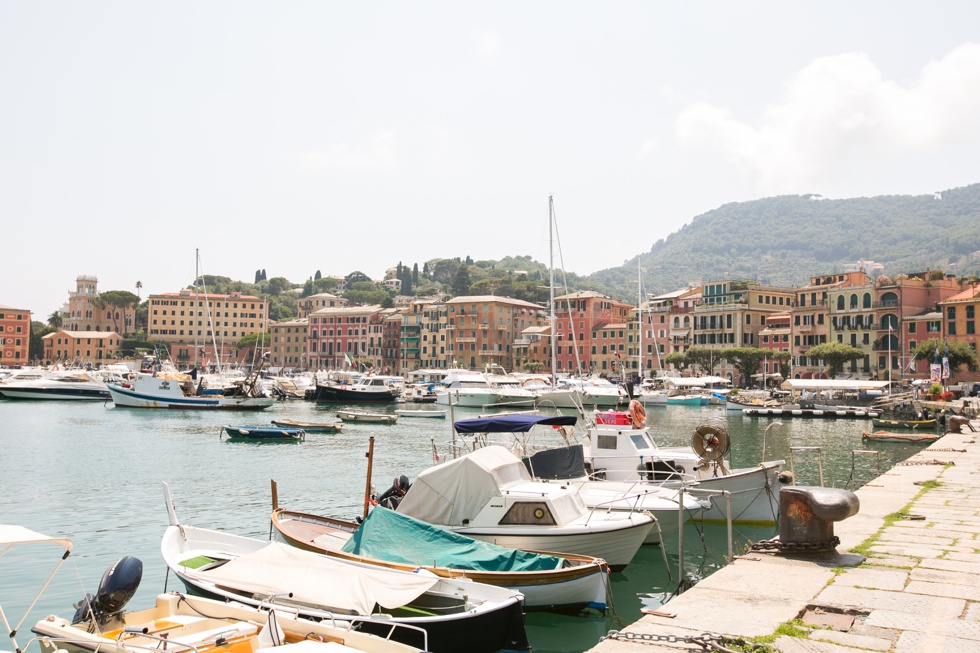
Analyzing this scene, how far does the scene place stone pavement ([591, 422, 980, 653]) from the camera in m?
8.60

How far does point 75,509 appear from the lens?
2547 cm

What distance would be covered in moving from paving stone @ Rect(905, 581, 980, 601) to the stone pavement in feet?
0.04

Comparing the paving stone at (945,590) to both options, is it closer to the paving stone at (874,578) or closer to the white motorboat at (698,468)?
the paving stone at (874,578)

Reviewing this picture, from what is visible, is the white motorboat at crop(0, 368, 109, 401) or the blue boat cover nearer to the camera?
the blue boat cover

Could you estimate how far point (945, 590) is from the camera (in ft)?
34.4

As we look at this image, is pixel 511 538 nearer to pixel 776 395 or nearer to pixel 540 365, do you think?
pixel 776 395

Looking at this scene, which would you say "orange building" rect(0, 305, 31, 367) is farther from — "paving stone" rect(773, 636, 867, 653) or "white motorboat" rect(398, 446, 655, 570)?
"paving stone" rect(773, 636, 867, 653)

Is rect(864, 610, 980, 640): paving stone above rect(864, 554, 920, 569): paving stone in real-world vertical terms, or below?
above

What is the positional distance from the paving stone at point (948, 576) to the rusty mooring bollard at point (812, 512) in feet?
3.96

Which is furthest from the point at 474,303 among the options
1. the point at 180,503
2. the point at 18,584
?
the point at 18,584

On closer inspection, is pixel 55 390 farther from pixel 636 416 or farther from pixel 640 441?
pixel 640 441

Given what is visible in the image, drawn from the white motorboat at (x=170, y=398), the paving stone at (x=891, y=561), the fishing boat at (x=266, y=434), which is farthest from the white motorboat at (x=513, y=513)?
the white motorboat at (x=170, y=398)

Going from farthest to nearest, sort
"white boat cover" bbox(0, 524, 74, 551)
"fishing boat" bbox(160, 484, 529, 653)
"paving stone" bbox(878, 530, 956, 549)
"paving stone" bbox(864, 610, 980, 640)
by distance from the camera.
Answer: "paving stone" bbox(878, 530, 956, 549)
"fishing boat" bbox(160, 484, 529, 653)
"white boat cover" bbox(0, 524, 74, 551)
"paving stone" bbox(864, 610, 980, 640)

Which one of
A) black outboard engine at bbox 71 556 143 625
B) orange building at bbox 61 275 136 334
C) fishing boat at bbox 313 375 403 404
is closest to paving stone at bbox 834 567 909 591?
black outboard engine at bbox 71 556 143 625
